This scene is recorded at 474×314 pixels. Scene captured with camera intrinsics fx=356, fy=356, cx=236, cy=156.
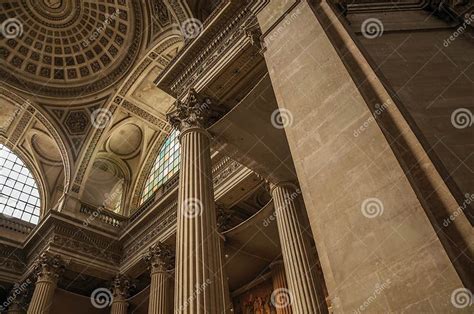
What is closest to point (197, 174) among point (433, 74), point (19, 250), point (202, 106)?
point (202, 106)

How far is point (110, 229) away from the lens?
43.8 ft

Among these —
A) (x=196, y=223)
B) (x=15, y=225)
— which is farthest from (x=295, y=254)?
(x=15, y=225)

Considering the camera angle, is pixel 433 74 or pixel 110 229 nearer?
pixel 433 74

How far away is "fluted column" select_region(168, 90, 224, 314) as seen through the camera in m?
4.83

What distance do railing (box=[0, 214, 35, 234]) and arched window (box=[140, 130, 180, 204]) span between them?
15.4 ft

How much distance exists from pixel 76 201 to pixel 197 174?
9801 mm

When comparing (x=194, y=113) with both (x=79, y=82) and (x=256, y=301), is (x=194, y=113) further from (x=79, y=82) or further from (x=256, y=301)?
(x=79, y=82)

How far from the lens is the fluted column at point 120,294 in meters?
11.6

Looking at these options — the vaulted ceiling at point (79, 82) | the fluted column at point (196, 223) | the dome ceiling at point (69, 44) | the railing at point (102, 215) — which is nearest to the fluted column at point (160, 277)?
the railing at point (102, 215)

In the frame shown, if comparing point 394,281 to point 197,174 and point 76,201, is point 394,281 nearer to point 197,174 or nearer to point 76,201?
point 197,174

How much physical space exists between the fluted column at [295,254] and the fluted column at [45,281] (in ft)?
25.4

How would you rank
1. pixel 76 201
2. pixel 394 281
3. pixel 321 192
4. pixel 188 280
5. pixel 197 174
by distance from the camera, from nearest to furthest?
pixel 394 281, pixel 321 192, pixel 188 280, pixel 197 174, pixel 76 201

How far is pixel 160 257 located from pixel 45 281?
11.8 feet

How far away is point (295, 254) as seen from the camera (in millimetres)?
6828
